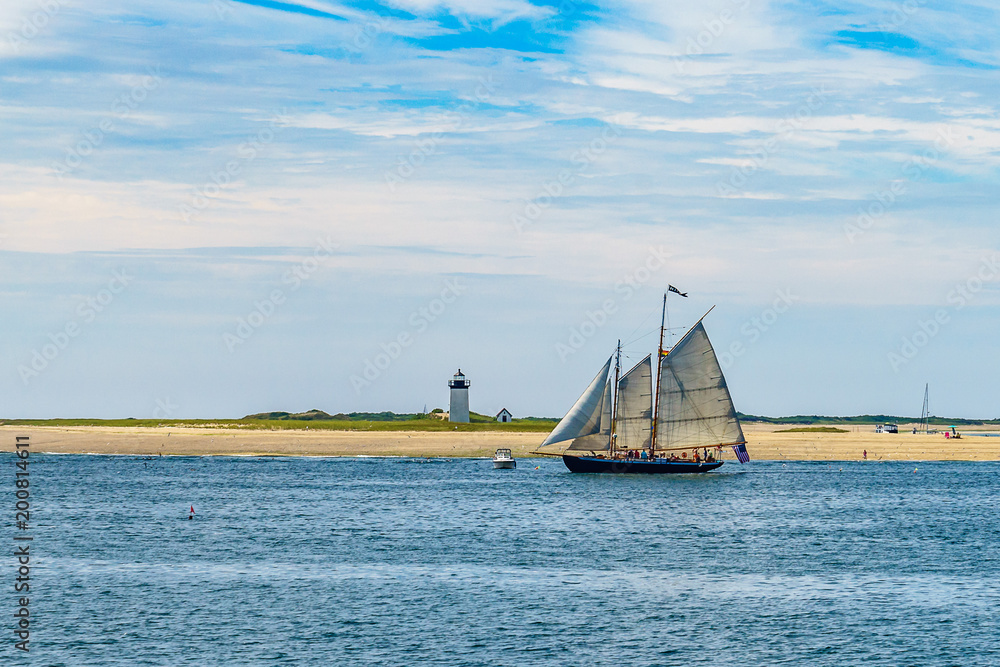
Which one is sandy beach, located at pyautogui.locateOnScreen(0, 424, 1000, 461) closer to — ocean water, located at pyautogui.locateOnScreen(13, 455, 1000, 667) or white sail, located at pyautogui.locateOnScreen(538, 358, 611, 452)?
white sail, located at pyautogui.locateOnScreen(538, 358, 611, 452)

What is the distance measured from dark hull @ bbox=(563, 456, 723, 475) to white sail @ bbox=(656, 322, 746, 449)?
90.7 inches

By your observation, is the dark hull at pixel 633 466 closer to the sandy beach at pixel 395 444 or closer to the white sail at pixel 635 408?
the white sail at pixel 635 408

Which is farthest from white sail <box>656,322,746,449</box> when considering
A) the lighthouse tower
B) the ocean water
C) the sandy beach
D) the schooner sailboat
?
the lighthouse tower

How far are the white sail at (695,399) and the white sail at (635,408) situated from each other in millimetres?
1481

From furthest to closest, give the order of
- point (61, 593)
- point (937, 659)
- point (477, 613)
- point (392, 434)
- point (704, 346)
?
point (392, 434) < point (704, 346) < point (61, 593) < point (477, 613) < point (937, 659)

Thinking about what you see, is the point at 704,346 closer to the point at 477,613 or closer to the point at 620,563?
the point at 620,563

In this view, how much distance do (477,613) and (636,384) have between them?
6928cm

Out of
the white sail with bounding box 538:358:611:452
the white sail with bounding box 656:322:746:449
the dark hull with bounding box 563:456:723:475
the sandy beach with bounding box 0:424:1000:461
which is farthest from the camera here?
the sandy beach with bounding box 0:424:1000:461

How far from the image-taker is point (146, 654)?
36438 millimetres

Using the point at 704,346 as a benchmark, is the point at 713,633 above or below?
below

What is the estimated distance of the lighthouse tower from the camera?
184250mm

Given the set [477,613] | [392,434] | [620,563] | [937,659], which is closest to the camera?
[937,659]

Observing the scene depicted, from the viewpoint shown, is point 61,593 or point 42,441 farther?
point 42,441

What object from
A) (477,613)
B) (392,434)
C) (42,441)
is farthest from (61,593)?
(42,441)
